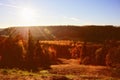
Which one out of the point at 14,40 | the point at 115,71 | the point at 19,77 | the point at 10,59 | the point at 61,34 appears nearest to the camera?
the point at 19,77

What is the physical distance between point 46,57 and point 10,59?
441 cm

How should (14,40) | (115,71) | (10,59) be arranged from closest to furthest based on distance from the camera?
(115,71) < (10,59) < (14,40)

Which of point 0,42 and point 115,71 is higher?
point 0,42

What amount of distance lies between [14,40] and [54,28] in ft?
149

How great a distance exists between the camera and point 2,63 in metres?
24.7

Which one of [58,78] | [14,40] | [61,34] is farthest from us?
[61,34]

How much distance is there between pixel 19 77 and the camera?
709 inches

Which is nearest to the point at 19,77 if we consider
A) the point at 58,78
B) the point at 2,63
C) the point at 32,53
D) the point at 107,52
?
the point at 58,78

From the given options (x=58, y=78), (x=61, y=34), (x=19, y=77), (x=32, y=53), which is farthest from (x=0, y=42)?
(x=61, y=34)

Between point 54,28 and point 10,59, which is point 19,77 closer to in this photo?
point 10,59

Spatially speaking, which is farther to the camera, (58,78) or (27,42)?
(27,42)

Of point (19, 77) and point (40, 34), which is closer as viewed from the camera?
point (19, 77)

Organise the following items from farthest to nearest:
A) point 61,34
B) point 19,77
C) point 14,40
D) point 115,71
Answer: point 61,34, point 14,40, point 115,71, point 19,77

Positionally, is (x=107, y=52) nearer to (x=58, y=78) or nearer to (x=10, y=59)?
(x=10, y=59)
